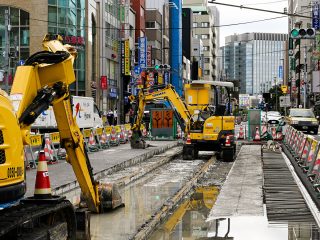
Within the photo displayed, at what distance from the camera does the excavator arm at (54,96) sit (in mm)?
6582

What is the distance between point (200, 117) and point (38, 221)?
17.9 meters

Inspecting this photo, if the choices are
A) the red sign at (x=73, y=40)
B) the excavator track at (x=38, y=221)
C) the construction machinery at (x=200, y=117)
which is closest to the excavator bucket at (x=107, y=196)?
the excavator track at (x=38, y=221)

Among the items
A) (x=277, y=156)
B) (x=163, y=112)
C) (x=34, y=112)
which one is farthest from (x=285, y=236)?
(x=163, y=112)

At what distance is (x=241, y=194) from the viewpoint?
42.9 ft

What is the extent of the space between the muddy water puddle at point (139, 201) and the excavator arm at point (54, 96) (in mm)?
635

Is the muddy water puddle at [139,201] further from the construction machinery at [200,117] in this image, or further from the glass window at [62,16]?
the glass window at [62,16]

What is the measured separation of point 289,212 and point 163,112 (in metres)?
23.6

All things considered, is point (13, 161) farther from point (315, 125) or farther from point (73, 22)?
point (73, 22)

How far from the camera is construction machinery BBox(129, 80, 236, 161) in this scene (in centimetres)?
2248

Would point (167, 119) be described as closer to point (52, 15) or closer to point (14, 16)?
point (52, 15)

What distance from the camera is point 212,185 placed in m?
16.2

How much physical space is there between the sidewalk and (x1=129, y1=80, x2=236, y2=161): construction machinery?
5.90 ft

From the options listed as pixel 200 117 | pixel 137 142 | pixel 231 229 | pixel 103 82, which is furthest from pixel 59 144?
pixel 103 82

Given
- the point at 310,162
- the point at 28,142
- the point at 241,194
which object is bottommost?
the point at 241,194
